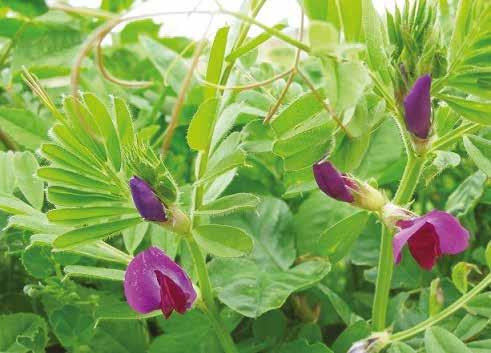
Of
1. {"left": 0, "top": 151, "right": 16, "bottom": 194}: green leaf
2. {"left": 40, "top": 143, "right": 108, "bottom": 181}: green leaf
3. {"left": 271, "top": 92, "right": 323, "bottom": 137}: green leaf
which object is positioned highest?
{"left": 271, "top": 92, "right": 323, "bottom": 137}: green leaf

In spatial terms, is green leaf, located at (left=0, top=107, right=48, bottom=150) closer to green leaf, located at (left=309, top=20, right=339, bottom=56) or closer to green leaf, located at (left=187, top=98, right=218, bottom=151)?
green leaf, located at (left=187, top=98, right=218, bottom=151)

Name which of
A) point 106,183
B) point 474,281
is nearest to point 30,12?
point 106,183

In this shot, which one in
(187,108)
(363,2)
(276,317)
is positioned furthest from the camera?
(187,108)

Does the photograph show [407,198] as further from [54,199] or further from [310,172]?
[54,199]

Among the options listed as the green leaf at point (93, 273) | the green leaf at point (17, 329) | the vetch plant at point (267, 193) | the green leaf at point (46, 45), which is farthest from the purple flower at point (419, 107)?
the green leaf at point (46, 45)

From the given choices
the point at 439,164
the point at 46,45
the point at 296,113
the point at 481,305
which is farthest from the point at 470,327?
the point at 46,45

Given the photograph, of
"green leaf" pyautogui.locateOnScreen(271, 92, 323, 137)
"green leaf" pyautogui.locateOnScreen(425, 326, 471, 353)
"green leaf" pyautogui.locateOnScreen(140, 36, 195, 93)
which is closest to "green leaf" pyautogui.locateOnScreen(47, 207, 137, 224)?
"green leaf" pyautogui.locateOnScreen(271, 92, 323, 137)

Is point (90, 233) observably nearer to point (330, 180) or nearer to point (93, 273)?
point (93, 273)
